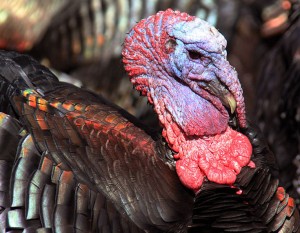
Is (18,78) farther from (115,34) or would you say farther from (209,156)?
(115,34)

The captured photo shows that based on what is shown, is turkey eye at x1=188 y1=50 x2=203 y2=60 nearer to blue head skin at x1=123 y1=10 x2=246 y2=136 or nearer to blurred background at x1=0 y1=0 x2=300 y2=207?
blue head skin at x1=123 y1=10 x2=246 y2=136

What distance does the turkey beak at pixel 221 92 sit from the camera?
8.62 ft

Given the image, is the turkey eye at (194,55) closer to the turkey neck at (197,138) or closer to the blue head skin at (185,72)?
the blue head skin at (185,72)

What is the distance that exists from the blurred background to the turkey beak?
4.59ft

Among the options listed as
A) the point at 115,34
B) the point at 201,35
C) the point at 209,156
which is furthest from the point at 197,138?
the point at 115,34

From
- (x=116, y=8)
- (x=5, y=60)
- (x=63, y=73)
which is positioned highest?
(x=5, y=60)

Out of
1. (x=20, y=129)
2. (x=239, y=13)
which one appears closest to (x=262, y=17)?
(x=239, y=13)

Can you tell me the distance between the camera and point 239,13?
4602 millimetres

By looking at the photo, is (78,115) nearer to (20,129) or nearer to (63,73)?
(20,129)

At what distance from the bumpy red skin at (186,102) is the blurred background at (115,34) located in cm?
132

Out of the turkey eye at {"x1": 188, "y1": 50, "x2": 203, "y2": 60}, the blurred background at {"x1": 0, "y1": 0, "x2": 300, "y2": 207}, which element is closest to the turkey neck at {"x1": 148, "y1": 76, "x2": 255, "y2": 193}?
the turkey eye at {"x1": 188, "y1": 50, "x2": 203, "y2": 60}

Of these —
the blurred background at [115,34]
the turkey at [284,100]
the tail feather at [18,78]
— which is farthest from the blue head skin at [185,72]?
the blurred background at [115,34]

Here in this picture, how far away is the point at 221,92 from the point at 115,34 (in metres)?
1.90

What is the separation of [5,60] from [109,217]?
81 centimetres
